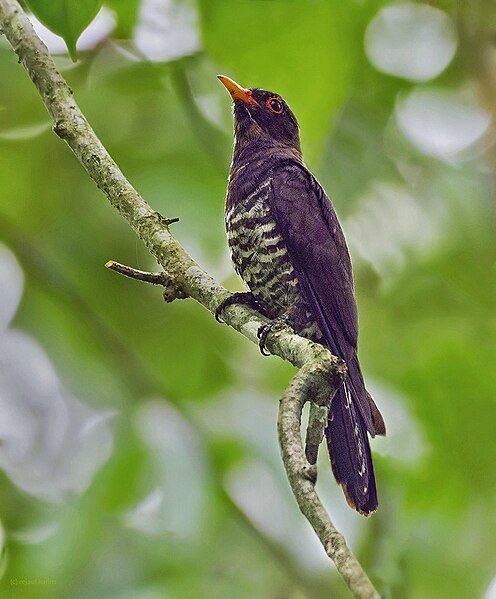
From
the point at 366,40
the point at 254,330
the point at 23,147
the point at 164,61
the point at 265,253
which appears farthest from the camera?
the point at 23,147

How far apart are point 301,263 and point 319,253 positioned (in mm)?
78

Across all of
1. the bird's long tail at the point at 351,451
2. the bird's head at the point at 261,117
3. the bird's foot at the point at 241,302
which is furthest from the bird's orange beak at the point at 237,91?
the bird's long tail at the point at 351,451

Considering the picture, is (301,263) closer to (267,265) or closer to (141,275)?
(267,265)

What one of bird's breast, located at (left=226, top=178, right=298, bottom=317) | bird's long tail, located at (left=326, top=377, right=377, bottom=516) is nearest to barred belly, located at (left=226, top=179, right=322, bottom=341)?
bird's breast, located at (left=226, top=178, right=298, bottom=317)

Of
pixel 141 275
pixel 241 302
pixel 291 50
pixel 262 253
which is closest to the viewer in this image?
pixel 141 275

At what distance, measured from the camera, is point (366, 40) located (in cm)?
361

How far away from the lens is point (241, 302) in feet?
9.24

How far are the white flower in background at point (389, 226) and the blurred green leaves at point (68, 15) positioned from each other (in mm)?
2427

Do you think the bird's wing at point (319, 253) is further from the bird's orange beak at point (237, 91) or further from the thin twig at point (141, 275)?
the thin twig at point (141, 275)

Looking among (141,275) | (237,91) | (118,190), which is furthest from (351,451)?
(237,91)

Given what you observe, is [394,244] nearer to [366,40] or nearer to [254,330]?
[366,40]

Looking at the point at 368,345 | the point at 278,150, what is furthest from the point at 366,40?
the point at 368,345

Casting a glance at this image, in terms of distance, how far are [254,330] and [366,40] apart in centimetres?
161

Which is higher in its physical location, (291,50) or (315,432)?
(291,50)
